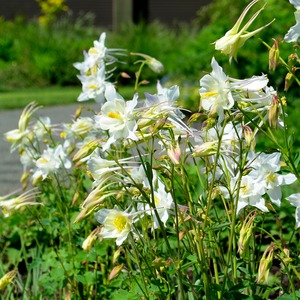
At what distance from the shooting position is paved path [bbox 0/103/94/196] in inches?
240

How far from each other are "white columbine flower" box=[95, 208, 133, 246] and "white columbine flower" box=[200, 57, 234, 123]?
1.12 feet

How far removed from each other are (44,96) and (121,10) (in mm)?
8976

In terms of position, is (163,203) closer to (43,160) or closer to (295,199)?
(295,199)

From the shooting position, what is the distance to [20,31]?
1597 cm

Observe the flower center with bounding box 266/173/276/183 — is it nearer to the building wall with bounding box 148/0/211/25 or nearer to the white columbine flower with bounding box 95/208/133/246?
the white columbine flower with bounding box 95/208/133/246

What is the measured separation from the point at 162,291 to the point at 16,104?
8942 millimetres

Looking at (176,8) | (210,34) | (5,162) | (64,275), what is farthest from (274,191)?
(176,8)

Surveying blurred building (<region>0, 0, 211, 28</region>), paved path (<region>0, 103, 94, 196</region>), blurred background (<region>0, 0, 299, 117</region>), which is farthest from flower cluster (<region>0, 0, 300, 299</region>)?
blurred building (<region>0, 0, 211, 28</region>)

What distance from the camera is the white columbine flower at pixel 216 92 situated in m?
1.86

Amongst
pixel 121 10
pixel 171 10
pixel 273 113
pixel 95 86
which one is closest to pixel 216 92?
pixel 273 113

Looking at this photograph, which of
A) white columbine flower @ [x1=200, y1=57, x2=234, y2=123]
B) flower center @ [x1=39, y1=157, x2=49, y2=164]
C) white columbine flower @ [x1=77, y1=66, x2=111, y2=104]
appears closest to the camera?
white columbine flower @ [x1=200, y1=57, x2=234, y2=123]

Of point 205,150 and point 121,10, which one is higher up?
point 205,150

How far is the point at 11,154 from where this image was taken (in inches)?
297

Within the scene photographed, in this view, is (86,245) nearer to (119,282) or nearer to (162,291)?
(162,291)
